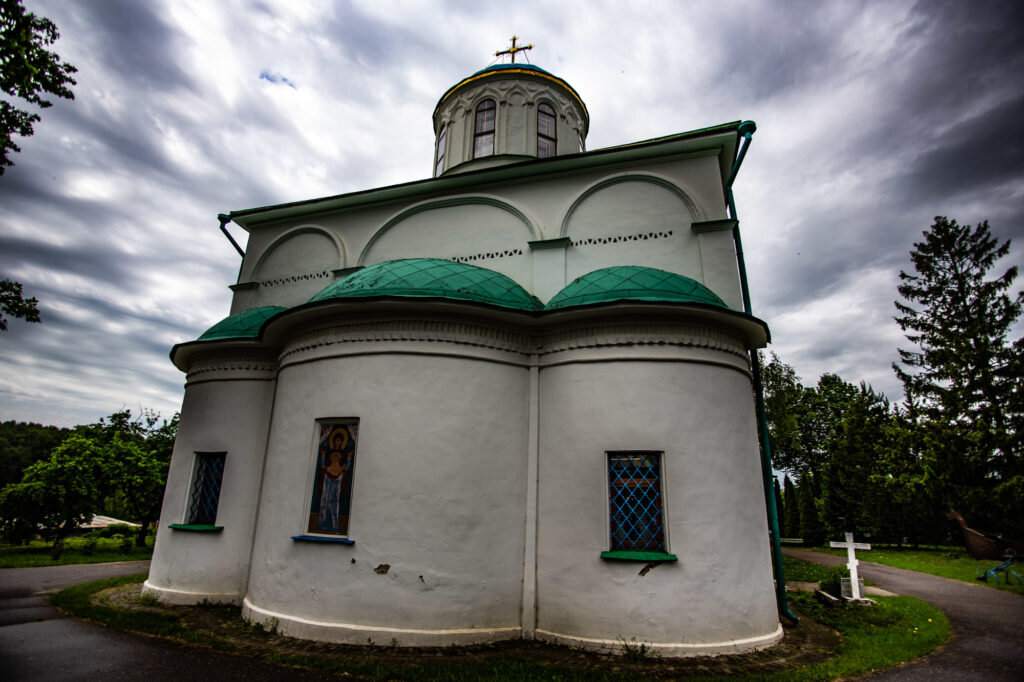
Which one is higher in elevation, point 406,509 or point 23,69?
point 23,69

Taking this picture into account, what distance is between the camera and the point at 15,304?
7602 millimetres

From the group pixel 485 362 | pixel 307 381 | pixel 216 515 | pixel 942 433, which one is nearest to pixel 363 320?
pixel 307 381

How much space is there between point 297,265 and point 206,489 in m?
4.82

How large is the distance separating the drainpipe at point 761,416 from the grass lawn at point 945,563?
19.0ft

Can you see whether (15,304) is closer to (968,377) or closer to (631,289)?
(631,289)

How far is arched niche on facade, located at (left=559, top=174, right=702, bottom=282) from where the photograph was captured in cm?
859

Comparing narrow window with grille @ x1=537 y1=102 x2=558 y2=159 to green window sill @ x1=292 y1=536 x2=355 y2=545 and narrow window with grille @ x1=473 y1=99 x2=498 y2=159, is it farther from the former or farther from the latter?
green window sill @ x1=292 y1=536 x2=355 y2=545

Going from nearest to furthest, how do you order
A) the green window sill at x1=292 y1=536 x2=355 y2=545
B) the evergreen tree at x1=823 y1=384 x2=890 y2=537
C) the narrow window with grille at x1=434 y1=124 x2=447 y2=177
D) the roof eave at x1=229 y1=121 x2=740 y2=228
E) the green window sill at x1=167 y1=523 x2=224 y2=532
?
the green window sill at x1=292 y1=536 x2=355 y2=545 < the green window sill at x1=167 y1=523 x2=224 y2=532 < the roof eave at x1=229 y1=121 x2=740 y2=228 < the narrow window with grille at x1=434 y1=124 x2=447 y2=177 < the evergreen tree at x1=823 y1=384 x2=890 y2=537

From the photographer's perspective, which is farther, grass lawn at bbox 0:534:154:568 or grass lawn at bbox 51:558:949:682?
grass lawn at bbox 0:534:154:568

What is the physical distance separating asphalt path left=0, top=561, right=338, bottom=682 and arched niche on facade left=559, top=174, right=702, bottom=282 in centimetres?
671

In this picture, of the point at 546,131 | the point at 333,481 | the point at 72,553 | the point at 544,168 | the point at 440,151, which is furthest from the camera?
the point at 72,553

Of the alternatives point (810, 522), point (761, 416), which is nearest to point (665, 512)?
point (761, 416)

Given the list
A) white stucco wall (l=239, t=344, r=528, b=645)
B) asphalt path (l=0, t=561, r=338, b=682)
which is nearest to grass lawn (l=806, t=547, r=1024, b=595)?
white stucco wall (l=239, t=344, r=528, b=645)

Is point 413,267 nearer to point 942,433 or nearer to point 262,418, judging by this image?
point 262,418
